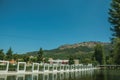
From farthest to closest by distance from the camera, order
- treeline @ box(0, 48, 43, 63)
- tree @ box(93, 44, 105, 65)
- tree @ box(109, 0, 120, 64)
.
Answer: tree @ box(93, 44, 105, 65) < treeline @ box(0, 48, 43, 63) < tree @ box(109, 0, 120, 64)

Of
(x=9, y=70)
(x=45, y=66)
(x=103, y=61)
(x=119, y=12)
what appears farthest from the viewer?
(x=103, y=61)

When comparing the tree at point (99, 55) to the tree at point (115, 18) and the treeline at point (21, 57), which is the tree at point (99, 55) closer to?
the treeline at point (21, 57)

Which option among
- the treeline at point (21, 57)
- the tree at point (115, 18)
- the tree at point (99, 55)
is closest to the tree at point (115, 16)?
the tree at point (115, 18)

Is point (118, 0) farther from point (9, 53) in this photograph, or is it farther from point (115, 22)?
point (9, 53)

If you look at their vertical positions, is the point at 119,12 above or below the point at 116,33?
above

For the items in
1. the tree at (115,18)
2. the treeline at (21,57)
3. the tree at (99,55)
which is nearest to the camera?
the tree at (115,18)

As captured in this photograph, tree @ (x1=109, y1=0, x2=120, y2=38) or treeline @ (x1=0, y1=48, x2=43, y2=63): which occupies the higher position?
tree @ (x1=109, y1=0, x2=120, y2=38)

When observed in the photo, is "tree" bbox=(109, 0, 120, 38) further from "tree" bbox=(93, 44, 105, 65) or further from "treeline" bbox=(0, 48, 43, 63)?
"tree" bbox=(93, 44, 105, 65)

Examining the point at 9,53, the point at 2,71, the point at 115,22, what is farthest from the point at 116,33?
the point at 9,53

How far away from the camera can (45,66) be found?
30.4 metres

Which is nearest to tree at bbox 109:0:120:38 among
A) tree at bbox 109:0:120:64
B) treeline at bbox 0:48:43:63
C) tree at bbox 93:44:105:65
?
tree at bbox 109:0:120:64

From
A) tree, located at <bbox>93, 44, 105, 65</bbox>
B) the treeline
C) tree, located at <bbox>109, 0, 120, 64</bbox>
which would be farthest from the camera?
tree, located at <bbox>93, 44, 105, 65</bbox>

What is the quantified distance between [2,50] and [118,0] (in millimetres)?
35917

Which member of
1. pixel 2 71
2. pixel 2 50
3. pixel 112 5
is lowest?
pixel 2 71
